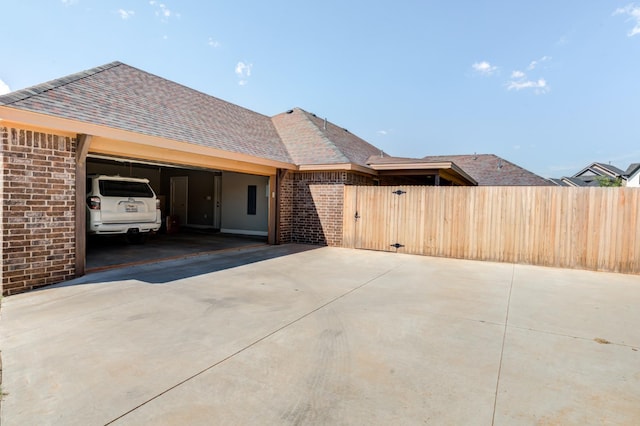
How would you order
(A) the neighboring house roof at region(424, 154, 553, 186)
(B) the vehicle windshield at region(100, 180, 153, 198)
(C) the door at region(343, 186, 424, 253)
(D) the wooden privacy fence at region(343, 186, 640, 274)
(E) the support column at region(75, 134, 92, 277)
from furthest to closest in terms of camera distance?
(A) the neighboring house roof at region(424, 154, 553, 186) → (C) the door at region(343, 186, 424, 253) → (B) the vehicle windshield at region(100, 180, 153, 198) → (D) the wooden privacy fence at region(343, 186, 640, 274) → (E) the support column at region(75, 134, 92, 277)

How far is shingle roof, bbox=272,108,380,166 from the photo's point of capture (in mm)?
11298

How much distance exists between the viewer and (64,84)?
6.88 meters

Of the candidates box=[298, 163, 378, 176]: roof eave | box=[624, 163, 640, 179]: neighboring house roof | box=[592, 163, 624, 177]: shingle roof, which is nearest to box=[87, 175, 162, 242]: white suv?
box=[298, 163, 378, 176]: roof eave

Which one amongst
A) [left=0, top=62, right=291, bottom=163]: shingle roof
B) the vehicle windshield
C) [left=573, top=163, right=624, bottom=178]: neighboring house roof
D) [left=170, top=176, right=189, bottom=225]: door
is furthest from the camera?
[left=573, top=163, right=624, bottom=178]: neighboring house roof

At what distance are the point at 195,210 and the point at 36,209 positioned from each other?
10.5 m

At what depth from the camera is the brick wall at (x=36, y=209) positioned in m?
5.07

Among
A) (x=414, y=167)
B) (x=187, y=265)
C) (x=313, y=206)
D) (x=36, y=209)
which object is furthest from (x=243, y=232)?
(x=36, y=209)

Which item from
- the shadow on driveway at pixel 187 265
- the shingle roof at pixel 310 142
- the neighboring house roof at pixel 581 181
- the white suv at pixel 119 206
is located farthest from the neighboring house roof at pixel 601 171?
the white suv at pixel 119 206

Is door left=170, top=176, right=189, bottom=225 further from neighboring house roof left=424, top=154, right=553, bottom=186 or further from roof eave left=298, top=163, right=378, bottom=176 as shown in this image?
neighboring house roof left=424, top=154, right=553, bottom=186

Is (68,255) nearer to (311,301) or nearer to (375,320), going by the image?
(311,301)

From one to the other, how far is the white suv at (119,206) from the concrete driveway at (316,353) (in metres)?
3.21

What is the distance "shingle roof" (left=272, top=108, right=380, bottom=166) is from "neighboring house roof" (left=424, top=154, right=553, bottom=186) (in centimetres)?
698

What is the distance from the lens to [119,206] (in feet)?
29.0

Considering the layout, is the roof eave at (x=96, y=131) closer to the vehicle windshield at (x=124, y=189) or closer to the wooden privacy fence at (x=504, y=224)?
the vehicle windshield at (x=124, y=189)
